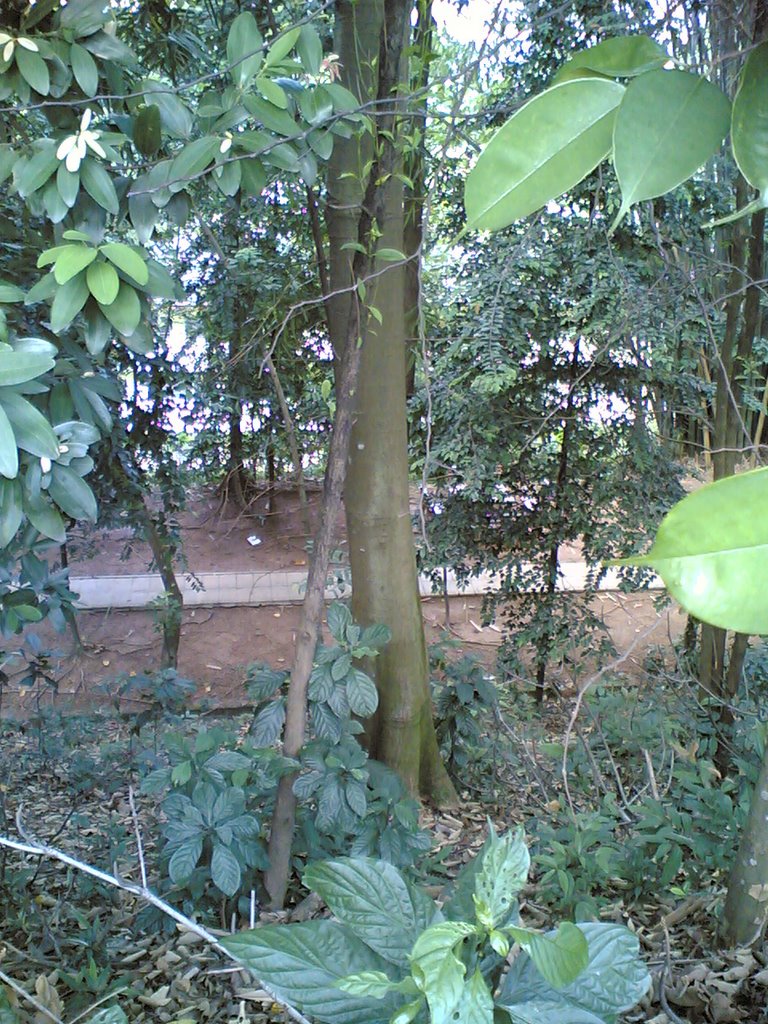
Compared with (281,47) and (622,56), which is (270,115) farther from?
(622,56)

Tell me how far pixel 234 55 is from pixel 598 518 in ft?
11.5

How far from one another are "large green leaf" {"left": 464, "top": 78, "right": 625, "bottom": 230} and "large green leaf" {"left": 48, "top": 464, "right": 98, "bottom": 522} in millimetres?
1051

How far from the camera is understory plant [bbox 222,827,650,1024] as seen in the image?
0.89 metres

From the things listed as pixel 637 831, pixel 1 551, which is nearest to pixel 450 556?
pixel 637 831

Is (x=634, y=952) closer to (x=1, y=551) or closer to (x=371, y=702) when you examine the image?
(x=371, y=702)

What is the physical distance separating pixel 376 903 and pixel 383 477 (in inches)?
70.8

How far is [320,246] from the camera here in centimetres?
259

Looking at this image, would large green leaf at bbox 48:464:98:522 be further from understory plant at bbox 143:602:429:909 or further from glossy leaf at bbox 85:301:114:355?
understory plant at bbox 143:602:429:909

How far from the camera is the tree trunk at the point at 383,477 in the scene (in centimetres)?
263

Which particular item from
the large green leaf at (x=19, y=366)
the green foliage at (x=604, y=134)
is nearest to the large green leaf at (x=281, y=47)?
the large green leaf at (x=19, y=366)

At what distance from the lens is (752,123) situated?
0.41 metres

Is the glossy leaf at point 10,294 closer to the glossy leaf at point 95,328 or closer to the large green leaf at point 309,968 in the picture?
the glossy leaf at point 95,328

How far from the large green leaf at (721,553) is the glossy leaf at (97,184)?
127 centimetres

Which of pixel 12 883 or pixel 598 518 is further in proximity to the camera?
pixel 598 518
